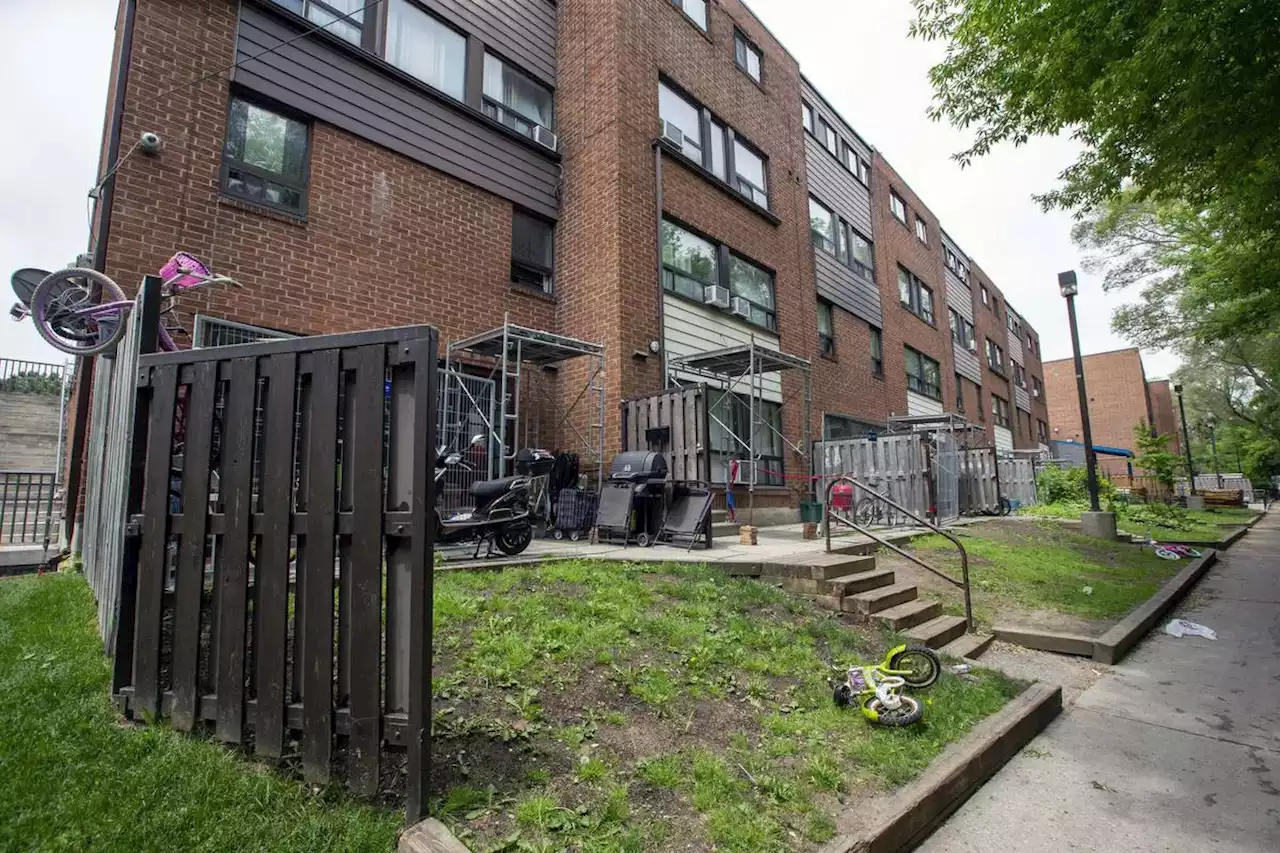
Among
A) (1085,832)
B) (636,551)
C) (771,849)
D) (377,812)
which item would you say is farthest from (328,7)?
(1085,832)

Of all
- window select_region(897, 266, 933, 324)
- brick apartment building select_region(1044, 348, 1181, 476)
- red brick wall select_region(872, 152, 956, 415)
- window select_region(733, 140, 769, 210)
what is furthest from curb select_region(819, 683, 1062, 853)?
brick apartment building select_region(1044, 348, 1181, 476)

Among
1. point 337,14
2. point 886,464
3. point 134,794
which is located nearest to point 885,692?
point 134,794

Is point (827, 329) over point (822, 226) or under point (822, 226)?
under

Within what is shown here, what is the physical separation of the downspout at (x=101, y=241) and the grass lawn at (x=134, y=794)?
527cm

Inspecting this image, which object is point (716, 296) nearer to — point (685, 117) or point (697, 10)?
point (685, 117)

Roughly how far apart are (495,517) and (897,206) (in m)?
21.5

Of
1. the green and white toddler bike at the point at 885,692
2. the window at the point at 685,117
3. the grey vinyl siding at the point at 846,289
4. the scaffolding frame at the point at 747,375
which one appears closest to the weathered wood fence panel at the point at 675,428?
the scaffolding frame at the point at 747,375

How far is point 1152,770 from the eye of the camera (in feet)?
11.6

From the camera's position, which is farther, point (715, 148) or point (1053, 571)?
point (715, 148)

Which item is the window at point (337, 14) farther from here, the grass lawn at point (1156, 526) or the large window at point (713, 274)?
the grass lawn at point (1156, 526)

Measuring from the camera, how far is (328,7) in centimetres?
866

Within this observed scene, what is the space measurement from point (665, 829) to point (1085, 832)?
2.06 m

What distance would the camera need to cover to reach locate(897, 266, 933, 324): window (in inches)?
840

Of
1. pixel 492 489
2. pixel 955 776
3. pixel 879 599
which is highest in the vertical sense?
pixel 492 489
